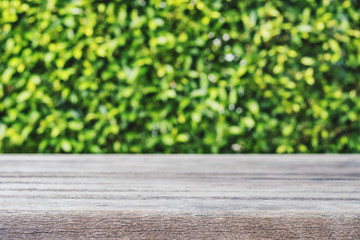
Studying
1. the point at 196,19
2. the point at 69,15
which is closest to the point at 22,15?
the point at 69,15

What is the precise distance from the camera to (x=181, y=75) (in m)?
2.49

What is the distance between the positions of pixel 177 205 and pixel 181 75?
1660 mm

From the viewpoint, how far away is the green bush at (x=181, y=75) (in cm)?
247

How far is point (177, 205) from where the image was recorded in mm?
885

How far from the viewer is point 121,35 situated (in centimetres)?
246

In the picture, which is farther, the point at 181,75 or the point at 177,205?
the point at 181,75

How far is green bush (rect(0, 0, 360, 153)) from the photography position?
8.10ft

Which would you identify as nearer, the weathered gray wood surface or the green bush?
the weathered gray wood surface

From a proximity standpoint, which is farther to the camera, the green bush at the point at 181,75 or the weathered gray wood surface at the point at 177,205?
the green bush at the point at 181,75

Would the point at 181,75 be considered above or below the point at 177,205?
below

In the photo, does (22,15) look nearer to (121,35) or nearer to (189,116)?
(121,35)

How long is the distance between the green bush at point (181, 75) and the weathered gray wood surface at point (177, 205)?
1145 millimetres

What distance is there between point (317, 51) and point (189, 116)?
0.85 meters

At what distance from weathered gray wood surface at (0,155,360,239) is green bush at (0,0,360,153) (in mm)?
1145
